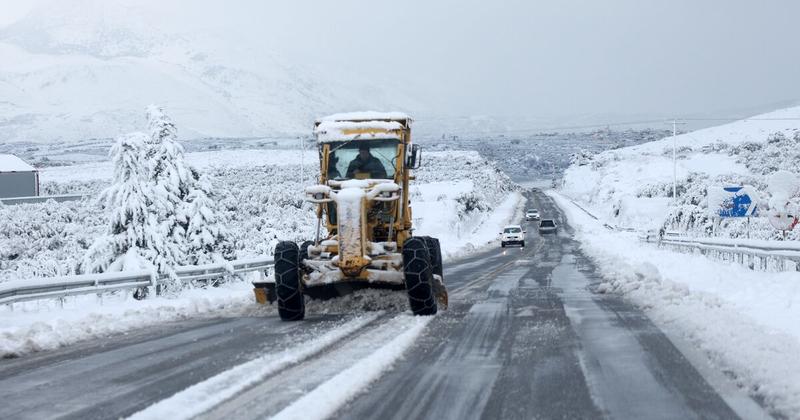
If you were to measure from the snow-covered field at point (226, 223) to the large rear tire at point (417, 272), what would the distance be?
1.57m

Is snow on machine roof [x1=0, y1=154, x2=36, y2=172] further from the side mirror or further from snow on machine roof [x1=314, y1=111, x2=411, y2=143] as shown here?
the side mirror

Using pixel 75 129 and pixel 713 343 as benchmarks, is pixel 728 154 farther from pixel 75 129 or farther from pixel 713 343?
pixel 75 129

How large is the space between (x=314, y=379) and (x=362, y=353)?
1512mm

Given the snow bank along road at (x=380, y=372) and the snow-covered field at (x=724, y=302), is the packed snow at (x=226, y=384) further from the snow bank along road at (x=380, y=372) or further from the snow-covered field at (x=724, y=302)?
the snow-covered field at (x=724, y=302)

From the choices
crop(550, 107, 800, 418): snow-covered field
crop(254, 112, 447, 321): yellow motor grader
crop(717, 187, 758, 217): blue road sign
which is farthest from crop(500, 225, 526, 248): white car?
crop(254, 112, 447, 321): yellow motor grader

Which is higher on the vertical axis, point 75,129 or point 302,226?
point 75,129

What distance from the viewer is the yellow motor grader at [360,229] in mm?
11836

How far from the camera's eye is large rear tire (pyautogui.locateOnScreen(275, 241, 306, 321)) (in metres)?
12.0

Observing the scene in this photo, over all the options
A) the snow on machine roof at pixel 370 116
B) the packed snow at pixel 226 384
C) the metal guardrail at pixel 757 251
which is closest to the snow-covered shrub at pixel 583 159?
the metal guardrail at pixel 757 251

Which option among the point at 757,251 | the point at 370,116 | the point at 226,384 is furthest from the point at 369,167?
the point at 757,251

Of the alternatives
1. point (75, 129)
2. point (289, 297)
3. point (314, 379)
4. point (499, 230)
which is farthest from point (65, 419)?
point (75, 129)

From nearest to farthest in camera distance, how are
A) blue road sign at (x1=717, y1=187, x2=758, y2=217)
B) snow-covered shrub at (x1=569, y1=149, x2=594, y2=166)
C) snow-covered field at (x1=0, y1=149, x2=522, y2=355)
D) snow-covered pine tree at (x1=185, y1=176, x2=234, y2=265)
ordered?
snow-covered field at (x1=0, y1=149, x2=522, y2=355), snow-covered pine tree at (x1=185, y1=176, x2=234, y2=265), blue road sign at (x1=717, y1=187, x2=758, y2=217), snow-covered shrub at (x1=569, y1=149, x2=594, y2=166)

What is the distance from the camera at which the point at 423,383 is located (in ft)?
23.2

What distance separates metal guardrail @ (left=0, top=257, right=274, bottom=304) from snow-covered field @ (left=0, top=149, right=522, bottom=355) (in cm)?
33
